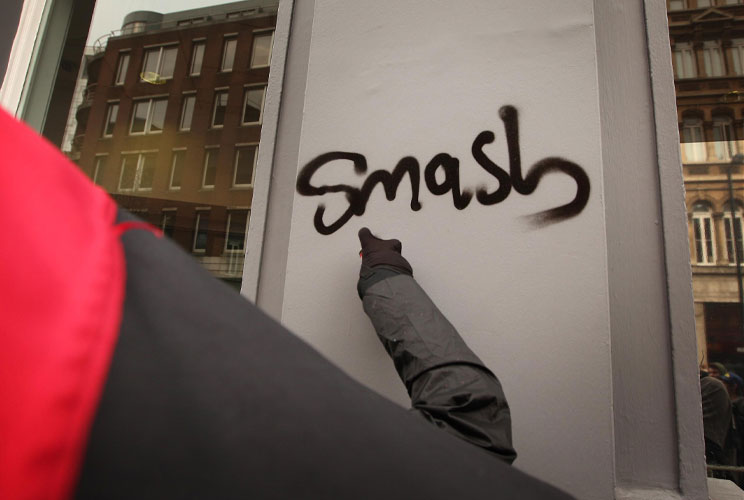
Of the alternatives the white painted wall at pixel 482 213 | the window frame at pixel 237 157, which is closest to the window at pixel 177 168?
the window frame at pixel 237 157

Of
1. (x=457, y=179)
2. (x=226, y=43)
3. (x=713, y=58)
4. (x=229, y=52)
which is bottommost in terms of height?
(x=457, y=179)

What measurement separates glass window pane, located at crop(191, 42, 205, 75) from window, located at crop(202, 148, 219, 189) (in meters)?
0.78

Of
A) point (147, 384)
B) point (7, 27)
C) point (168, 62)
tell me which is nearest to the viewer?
point (147, 384)

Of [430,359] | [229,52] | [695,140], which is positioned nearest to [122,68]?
[229,52]

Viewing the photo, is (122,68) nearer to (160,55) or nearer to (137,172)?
(160,55)

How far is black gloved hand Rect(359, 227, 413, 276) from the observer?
1632mm

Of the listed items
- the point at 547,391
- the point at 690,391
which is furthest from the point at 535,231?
the point at 690,391

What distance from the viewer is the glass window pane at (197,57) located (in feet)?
12.2

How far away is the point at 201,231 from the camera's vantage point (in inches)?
147

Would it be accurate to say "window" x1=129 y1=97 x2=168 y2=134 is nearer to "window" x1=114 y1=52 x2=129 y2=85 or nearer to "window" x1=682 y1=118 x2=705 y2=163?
"window" x1=114 y1=52 x2=129 y2=85

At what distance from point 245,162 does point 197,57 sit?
6.00ft

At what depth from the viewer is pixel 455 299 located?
5.79 ft

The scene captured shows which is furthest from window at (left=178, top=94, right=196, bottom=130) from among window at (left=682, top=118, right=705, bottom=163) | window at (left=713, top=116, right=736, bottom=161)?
window at (left=713, top=116, right=736, bottom=161)

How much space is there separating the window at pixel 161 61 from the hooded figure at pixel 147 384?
12.4 ft
